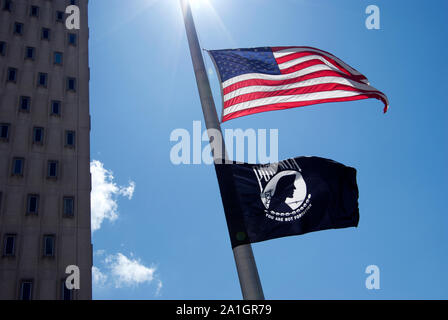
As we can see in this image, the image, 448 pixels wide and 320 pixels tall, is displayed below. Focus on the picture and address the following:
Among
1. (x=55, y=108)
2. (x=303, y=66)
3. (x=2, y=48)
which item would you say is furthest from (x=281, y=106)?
(x=2, y=48)

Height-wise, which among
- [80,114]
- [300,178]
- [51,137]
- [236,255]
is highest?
[80,114]

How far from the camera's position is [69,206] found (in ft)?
130

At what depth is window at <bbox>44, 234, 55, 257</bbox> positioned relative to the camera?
36656 millimetres

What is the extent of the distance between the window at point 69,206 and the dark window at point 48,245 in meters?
2.59

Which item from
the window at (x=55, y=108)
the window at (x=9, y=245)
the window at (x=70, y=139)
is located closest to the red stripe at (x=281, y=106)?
the window at (x=9, y=245)

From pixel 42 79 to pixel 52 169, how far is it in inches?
458

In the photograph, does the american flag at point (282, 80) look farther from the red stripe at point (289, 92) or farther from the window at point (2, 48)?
the window at point (2, 48)

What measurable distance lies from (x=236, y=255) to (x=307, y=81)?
8.28 meters

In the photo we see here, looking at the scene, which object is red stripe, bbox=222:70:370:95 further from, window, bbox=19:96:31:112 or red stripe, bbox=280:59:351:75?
window, bbox=19:96:31:112

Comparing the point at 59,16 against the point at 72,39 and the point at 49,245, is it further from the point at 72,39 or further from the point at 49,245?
the point at 49,245

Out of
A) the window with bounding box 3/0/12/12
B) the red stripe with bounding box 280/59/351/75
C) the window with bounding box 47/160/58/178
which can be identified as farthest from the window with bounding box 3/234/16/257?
the red stripe with bounding box 280/59/351/75
